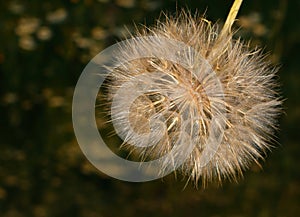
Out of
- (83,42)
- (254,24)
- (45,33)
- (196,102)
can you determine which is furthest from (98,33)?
(196,102)

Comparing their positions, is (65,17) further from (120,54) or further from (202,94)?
(202,94)

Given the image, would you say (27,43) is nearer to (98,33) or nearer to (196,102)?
(98,33)

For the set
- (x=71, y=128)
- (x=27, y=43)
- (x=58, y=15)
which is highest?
(x=58, y=15)

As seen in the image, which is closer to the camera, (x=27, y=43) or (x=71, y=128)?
(x=71, y=128)

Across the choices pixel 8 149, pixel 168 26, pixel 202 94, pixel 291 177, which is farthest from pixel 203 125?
pixel 8 149

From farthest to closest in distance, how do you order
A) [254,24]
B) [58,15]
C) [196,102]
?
[58,15]
[254,24]
[196,102]

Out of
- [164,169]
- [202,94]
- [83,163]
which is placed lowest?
[83,163]

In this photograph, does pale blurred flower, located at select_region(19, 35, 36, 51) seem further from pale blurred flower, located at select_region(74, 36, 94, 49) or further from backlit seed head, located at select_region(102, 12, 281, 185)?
backlit seed head, located at select_region(102, 12, 281, 185)
